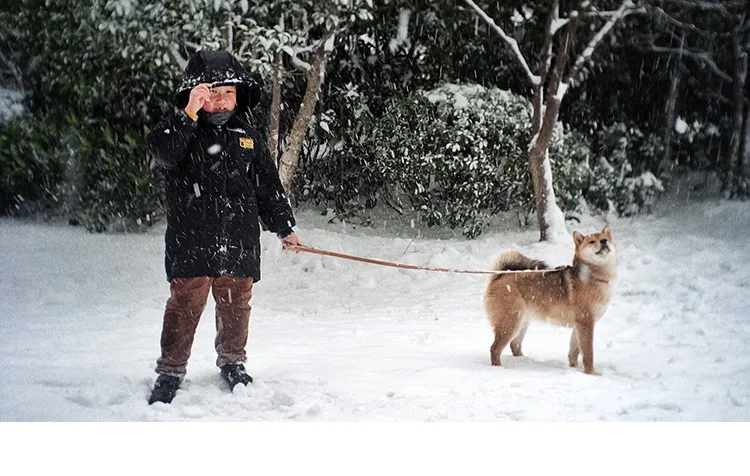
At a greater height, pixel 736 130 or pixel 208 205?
pixel 736 130

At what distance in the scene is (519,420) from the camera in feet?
7.80

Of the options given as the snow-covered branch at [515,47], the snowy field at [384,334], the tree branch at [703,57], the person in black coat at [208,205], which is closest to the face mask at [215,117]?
the person in black coat at [208,205]

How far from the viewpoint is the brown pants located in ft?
7.66

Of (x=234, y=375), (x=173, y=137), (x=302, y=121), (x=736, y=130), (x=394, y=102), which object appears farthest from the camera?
(x=394, y=102)

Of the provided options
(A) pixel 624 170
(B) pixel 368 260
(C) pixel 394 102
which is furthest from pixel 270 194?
(A) pixel 624 170

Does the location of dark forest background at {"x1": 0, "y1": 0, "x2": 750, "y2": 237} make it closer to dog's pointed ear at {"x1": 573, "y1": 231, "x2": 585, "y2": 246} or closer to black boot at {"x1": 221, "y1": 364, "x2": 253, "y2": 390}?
dog's pointed ear at {"x1": 573, "y1": 231, "x2": 585, "y2": 246}

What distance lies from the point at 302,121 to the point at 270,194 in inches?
25.3

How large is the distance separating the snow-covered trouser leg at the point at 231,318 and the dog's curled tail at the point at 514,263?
0.94 meters

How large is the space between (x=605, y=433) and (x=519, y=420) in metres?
0.30

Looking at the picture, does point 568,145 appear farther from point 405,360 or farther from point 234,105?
point 234,105

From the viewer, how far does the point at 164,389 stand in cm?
231

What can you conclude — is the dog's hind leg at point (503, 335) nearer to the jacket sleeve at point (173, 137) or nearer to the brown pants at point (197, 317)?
the brown pants at point (197, 317)

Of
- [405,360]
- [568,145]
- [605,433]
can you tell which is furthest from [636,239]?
[405,360]

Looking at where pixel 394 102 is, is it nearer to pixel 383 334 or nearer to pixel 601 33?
pixel 601 33
